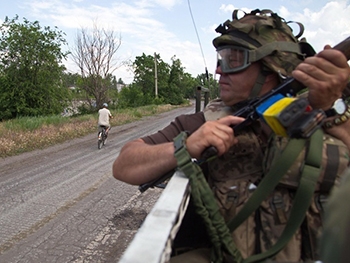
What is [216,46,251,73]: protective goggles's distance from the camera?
1724 mm

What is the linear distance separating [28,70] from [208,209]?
2842 centimetres

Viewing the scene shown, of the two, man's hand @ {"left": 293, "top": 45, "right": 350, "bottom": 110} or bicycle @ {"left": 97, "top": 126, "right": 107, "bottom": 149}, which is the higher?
man's hand @ {"left": 293, "top": 45, "right": 350, "bottom": 110}

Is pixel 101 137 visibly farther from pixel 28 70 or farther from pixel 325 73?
pixel 28 70

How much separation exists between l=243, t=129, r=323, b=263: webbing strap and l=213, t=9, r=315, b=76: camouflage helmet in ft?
1.52

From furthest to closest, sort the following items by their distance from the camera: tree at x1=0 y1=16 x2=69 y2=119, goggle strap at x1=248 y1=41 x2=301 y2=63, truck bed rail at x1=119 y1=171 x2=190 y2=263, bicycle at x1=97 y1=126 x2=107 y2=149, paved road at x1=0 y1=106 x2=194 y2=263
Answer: tree at x1=0 y1=16 x2=69 y2=119
bicycle at x1=97 y1=126 x2=107 y2=149
paved road at x1=0 y1=106 x2=194 y2=263
goggle strap at x1=248 y1=41 x2=301 y2=63
truck bed rail at x1=119 y1=171 x2=190 y2=263

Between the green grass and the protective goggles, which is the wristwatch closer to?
the protective goggles

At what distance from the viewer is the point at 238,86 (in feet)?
5.82

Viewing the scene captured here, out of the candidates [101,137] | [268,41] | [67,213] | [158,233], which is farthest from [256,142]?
[101,137]

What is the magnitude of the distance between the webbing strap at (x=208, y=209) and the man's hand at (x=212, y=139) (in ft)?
0.17

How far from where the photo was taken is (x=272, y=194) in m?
1.51

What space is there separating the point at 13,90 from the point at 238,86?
2844cm

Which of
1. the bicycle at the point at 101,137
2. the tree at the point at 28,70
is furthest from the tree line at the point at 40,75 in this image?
the bicycle at the point at 101,137

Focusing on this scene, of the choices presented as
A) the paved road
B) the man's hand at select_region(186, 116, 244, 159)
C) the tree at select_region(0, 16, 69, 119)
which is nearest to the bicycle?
the paved road

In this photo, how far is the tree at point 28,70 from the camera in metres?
25.9
